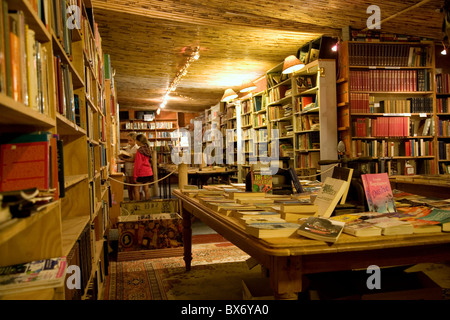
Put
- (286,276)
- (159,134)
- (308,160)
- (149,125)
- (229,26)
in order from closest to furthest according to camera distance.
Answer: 1. (286,276)
2. (229,26)
3. (308,160)
4. (149,125)
5. (159,134)

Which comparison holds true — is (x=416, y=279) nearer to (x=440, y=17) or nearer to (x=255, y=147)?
(x=440, y=17)

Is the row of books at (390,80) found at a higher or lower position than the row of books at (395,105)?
higher

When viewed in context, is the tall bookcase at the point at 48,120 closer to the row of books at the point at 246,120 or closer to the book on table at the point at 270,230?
the book on table at the point at 270,230

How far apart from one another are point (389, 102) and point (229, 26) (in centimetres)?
283

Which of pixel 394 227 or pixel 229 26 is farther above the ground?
pixel 229 26

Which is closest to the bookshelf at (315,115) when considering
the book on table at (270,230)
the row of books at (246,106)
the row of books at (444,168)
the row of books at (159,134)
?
the row of books at (444,168)

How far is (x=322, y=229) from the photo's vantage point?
1.32 metres

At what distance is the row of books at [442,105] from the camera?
575 cm

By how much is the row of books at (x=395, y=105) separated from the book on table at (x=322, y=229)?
15.0 ft

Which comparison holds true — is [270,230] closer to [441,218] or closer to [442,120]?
[441,218]

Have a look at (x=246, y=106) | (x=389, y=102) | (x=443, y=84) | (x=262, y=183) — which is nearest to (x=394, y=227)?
(x=262, y=183)

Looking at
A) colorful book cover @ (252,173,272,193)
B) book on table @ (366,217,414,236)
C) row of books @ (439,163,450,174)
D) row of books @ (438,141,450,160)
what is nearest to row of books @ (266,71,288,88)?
row of books @ (438,141,450,160)

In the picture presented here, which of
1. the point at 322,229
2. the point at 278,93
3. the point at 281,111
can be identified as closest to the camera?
the point at 322,229
